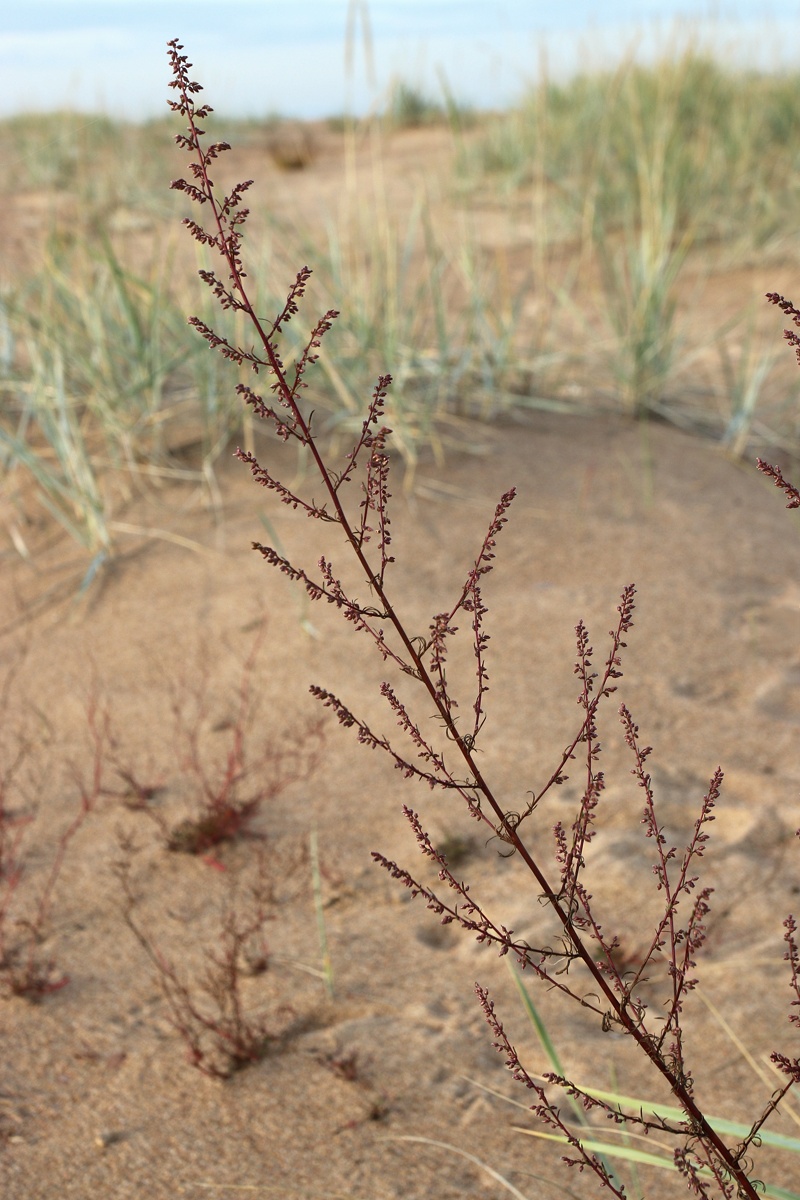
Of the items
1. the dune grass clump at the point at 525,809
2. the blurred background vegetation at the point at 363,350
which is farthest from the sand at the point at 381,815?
the blurred background vegetation at the point at 363,350

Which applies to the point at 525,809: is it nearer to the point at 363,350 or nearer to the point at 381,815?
the point at 381,815

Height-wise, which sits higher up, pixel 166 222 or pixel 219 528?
pixel 166 222

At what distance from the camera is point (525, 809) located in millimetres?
2547

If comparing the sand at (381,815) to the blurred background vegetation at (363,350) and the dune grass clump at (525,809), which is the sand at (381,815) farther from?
the blurred background vegetation at (363,350)

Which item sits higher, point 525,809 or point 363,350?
point 363,350

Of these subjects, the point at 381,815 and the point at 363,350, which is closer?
the point at 381,815

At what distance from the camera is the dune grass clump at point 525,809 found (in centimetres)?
92

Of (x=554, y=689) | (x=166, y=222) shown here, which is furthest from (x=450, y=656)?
(x=166, y=222)

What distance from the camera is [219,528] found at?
11.6 feet

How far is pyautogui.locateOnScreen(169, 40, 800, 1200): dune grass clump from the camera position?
0.92 meters

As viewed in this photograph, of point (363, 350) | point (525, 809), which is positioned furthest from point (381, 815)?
point (363, 350)

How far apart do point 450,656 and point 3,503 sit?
65.1 inches

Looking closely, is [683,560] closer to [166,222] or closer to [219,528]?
[219,528]

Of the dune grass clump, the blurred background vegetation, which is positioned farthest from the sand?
the blurred background vegetation
